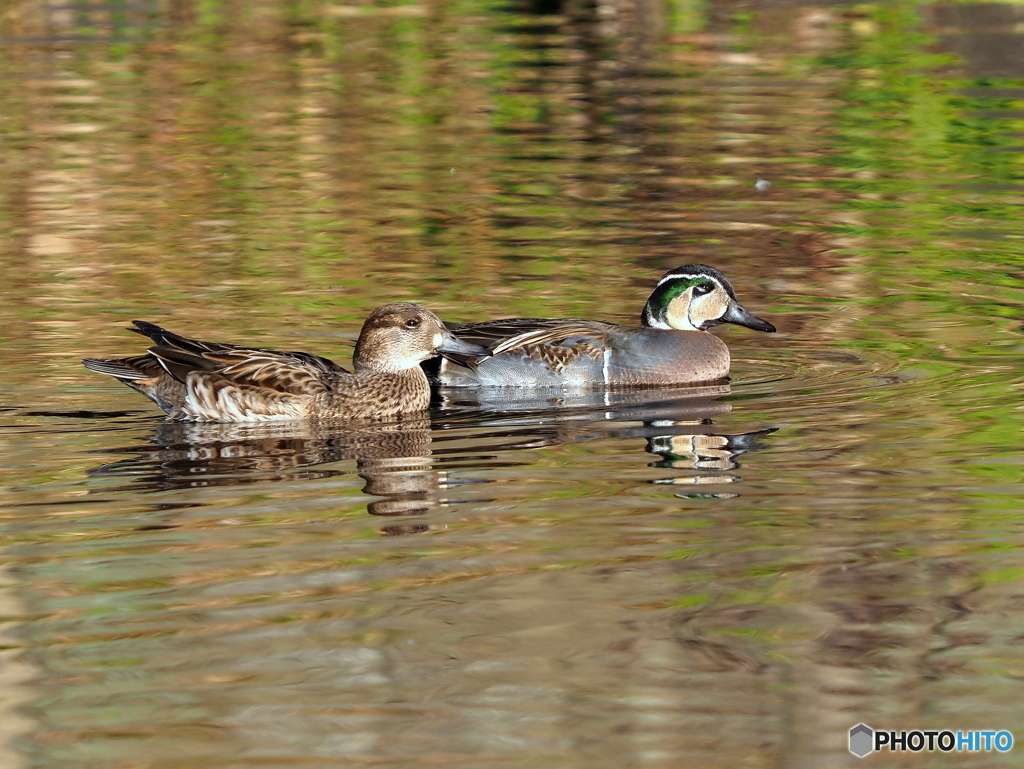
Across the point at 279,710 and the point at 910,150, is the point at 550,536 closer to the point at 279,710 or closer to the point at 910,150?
the point at 279,710

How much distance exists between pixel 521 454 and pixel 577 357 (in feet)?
6.44

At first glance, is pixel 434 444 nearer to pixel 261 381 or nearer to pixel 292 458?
pixel 292 458

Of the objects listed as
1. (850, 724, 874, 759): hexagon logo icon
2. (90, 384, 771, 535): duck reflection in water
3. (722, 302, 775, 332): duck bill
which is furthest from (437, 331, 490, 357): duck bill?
(850, 724, 874, 759): hexagon logo icon

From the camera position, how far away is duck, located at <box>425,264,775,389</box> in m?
10.3

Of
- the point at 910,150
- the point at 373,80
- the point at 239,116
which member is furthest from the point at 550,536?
the point at 373,80

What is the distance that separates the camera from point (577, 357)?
10328mm

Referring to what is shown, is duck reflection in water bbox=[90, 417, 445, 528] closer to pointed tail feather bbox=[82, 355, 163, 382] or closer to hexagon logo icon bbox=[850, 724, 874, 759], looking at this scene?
pointed tail feather bbox=[82, 355, 163, 382]

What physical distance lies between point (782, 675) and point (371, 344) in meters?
4.79

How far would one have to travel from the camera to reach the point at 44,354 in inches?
414

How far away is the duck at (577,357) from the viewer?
1033 cm

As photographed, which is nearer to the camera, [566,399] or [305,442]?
[305,442]

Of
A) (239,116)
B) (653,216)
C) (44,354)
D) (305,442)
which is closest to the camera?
(305,442)

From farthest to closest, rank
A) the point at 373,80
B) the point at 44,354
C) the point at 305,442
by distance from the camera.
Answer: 1. the point at 373,80
2. the point at 44,354
3. the point at 305,442

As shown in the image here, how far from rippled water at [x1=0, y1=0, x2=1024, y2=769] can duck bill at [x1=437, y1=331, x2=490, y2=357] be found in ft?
1.10
